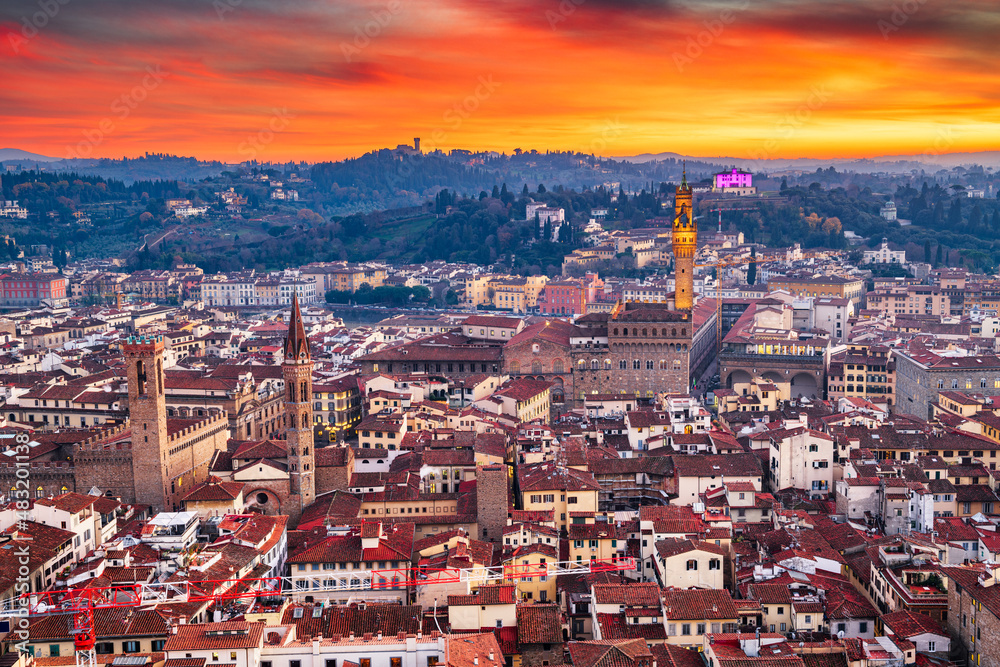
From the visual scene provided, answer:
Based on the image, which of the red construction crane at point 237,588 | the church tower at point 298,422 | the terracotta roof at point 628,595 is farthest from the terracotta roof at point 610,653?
the church tower at point 298,422

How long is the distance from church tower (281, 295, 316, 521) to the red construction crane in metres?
4.29

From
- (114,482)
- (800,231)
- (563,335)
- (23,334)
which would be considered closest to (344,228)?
(800,231)

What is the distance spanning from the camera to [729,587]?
1719cm

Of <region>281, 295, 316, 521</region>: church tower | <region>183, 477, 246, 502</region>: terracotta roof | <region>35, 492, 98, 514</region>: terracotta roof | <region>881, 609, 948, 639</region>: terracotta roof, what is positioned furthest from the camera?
<region>281, 295, 316, 521</region>: church tower

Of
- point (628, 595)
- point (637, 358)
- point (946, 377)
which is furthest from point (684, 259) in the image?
point (628, 595)

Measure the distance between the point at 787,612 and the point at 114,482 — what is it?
561 inches

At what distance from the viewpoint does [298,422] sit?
21.7 metres

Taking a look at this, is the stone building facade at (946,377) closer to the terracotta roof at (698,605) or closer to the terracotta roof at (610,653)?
the terracotta roof at (698,605)

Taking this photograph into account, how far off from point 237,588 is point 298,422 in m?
→ 5.75

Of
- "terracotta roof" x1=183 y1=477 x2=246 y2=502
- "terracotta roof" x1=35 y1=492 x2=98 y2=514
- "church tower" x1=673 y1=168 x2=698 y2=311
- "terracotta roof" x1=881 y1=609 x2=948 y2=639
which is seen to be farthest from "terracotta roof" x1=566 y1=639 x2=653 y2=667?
"church tower" x1=673 y1=168 x2=698 y2=311

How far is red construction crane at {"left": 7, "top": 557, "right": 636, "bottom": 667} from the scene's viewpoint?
593 inches

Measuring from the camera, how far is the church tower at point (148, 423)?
21.7 metres

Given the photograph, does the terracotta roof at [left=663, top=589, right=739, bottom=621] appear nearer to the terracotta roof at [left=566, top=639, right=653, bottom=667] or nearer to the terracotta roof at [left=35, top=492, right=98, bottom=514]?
the terracotta roof at [left=566, top=639, right=653, bottom=667]

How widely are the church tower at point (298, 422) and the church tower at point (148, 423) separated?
106 inches
